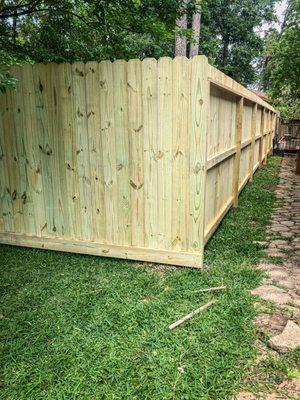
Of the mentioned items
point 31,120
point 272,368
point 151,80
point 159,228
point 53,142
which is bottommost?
point 272,368

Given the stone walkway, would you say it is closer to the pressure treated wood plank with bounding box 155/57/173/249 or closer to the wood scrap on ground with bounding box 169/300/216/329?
the wood scrap on ground with bounding box 169/300/216/329

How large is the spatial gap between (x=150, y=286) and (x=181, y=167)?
1133 millimetres

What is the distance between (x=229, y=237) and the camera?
4414 millimetres

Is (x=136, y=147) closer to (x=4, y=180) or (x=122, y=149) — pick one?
(x=122, y=149)

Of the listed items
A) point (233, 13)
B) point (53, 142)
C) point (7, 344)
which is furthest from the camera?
point (233, 13)

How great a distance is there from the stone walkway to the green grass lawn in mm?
127

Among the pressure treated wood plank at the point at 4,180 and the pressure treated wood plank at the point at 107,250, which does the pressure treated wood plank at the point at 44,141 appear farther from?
the pressure treated wood plank at the point at 4,180

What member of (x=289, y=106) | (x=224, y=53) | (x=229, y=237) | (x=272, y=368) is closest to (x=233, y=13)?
(x=224, y=53)

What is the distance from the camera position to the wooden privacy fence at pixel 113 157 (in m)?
3.27

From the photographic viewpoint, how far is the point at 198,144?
3.25 meters

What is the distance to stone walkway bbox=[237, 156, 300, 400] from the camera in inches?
91.4

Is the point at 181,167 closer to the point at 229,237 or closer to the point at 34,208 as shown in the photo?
the point at 229,237

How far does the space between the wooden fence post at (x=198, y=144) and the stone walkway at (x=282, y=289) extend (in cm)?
73

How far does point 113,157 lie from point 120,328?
1.70 metres
